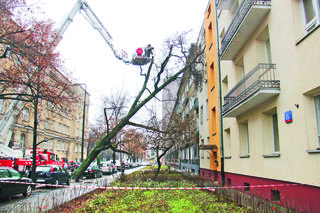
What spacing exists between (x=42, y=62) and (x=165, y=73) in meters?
9.65

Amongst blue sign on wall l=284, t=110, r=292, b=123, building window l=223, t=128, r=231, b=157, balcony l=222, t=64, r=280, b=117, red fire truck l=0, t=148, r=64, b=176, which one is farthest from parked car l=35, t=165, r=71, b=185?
blue sign on wall l=284, t=110, r=292, b=123

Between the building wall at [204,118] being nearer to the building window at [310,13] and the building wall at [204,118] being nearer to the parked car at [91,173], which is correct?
the parked car at [91,173]

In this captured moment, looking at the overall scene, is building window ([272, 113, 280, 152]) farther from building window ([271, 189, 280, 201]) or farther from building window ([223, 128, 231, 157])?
building window ([223, 128, 231, 157])

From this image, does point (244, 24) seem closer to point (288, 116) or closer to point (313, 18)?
point (313, 18)

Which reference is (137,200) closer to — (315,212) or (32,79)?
(315,212)

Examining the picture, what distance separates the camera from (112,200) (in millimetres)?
9516

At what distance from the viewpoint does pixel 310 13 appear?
7.52 metres

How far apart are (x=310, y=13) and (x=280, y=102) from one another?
2.95 m

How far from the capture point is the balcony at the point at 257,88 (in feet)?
28.8

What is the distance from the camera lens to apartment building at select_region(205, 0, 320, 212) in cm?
699

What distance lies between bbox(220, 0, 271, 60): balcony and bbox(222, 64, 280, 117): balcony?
1.92 meters

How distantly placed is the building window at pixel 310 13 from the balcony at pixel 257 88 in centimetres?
188

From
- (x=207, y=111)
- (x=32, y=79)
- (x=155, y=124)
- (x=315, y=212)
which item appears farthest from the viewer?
(x=207, y=111)

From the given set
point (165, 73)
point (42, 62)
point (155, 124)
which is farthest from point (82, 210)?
point (165, 73)
